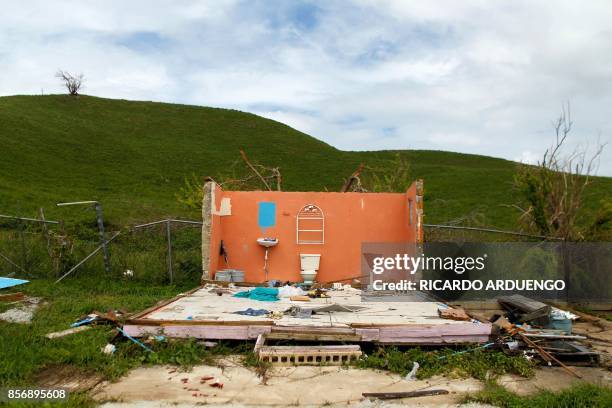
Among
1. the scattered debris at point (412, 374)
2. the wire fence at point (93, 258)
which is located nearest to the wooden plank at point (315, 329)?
the scattered debris at point (412, 374)

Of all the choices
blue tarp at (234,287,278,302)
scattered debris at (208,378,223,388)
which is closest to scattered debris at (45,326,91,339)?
scattered debris at (208,378,223,388)

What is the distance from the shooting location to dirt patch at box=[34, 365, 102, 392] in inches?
189

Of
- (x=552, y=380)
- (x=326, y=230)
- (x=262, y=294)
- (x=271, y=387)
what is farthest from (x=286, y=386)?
(x=326, y=230)

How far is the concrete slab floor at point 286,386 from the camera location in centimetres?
455

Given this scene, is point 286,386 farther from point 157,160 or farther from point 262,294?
point 157,160

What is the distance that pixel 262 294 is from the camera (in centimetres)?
904

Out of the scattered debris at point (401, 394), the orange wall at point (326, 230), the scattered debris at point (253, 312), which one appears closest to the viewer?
the scattered debris at point (401, 394)

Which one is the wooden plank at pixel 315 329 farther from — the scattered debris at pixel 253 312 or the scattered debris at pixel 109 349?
the scattered debris at pixel 109 349

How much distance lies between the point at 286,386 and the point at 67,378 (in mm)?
2151

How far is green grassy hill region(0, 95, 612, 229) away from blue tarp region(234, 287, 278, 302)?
12420mm

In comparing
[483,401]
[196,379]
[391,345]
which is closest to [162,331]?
[196,379]

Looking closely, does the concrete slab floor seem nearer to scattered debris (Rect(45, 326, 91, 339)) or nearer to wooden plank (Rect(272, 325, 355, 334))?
wooden plank (Rect(272, 325, 355, 334))

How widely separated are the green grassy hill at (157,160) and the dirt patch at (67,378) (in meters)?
15.8

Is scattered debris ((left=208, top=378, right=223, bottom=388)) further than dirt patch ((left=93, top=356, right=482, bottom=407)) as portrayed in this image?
Yes
